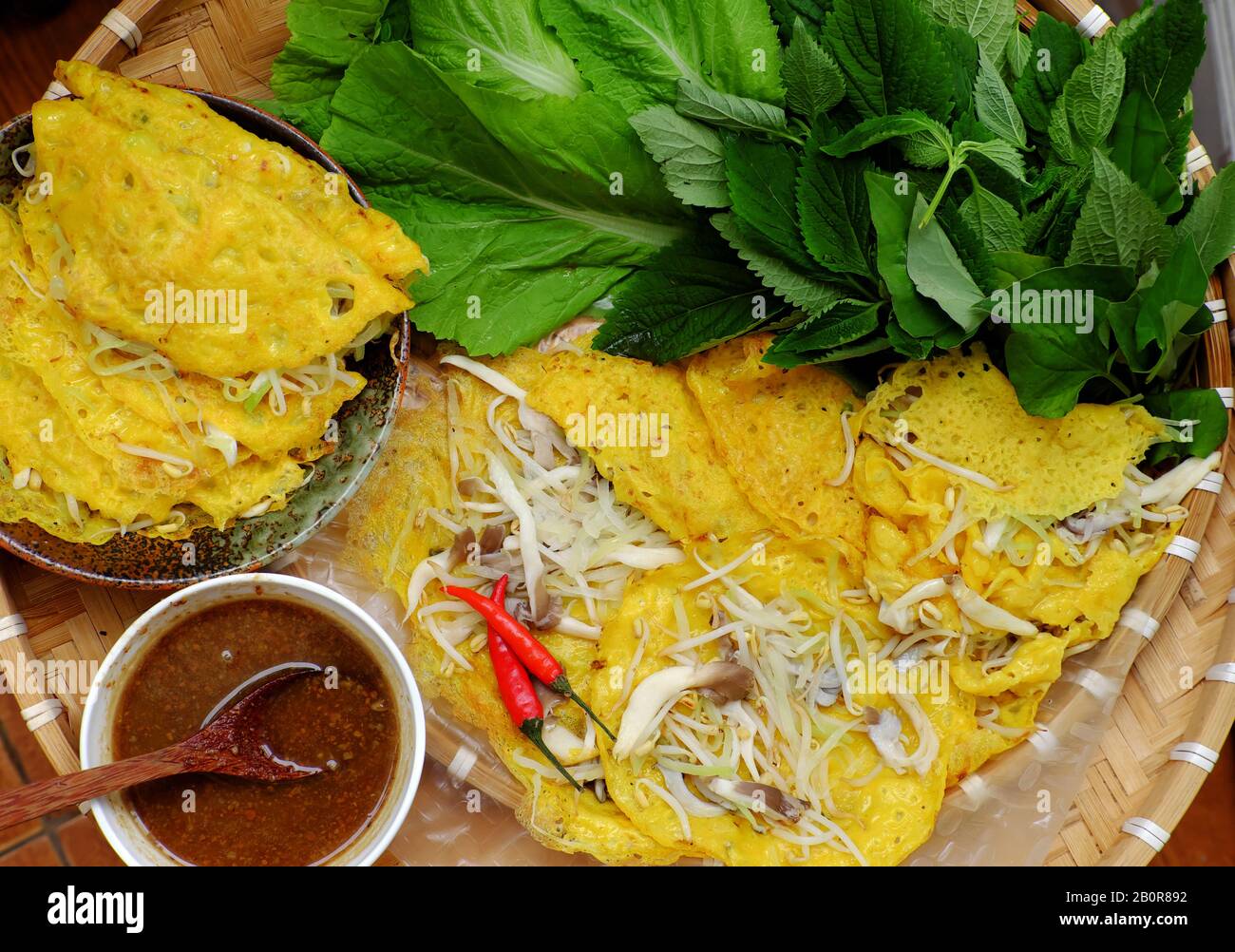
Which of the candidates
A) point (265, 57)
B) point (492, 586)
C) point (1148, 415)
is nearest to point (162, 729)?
point (492, 586)

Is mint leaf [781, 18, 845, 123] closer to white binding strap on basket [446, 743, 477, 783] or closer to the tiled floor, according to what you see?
white binding strap on basket [446, 743, 477, 783]

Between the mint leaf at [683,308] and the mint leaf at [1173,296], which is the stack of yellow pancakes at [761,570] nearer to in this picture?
the mint leaf at [683,308]

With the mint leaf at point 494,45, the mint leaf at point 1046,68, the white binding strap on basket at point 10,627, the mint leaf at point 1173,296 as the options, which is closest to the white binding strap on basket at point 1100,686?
the mint leaf at point 1173,296

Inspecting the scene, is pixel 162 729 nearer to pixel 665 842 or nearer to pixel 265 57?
pixel 665 842

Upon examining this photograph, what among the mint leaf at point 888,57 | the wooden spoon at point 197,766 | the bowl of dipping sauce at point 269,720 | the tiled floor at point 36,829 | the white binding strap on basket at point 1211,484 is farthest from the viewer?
the tiled floor at point 36,829

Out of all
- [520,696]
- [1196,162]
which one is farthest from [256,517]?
[1196,162]

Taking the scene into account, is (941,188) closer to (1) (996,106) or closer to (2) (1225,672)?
(1) (996,106)
